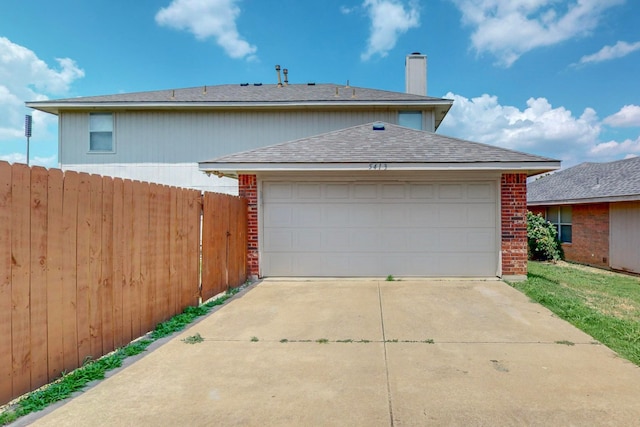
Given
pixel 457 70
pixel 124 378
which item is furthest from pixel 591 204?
pixel 124 378

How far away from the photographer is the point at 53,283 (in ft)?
10.3

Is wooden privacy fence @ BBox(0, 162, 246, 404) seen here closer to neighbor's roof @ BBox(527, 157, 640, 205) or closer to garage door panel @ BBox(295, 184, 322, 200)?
garage door panel @ BBox(295, 184, 322, 200)

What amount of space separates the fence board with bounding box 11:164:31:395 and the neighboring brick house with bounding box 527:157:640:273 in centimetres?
1293

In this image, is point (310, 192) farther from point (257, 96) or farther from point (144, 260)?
point (257, 96)

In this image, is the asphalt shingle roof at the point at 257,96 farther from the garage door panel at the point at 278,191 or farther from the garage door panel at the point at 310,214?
the garage door panel at the point at 310,214

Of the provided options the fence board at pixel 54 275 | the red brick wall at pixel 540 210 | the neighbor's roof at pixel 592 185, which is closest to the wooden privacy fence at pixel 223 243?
the fence board at pixel 54 275

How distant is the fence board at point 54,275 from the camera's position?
3111 mm

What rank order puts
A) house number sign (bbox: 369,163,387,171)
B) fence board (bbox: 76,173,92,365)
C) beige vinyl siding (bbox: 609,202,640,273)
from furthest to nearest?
beige vinyl siding (bbox: 609,202,640,273) < house number sign (bbox: 369,163,387,171) < fence board (bbox: 76,173,92,365)

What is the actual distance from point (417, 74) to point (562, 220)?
321 inches

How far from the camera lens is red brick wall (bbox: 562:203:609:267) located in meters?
11.6

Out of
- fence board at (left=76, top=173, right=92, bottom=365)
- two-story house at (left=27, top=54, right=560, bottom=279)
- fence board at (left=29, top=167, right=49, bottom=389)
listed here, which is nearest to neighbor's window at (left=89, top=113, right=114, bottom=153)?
two-story house at (left=27, top=54, right=560, bottom=279)

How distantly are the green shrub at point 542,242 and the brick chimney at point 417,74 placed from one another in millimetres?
6604

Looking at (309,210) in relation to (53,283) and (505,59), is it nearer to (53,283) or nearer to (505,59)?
(53,283)

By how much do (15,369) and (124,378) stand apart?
862mm
